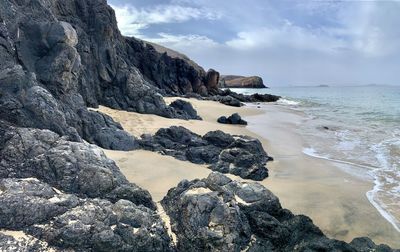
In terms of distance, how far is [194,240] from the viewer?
5594 millimetres

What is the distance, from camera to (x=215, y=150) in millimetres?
12562

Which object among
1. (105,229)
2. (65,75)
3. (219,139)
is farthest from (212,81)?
(105,229)

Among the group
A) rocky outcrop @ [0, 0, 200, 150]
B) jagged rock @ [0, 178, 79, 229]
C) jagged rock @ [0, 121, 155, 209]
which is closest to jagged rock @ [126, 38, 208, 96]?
rocky outcrop @ [0, 0, 200, 150]

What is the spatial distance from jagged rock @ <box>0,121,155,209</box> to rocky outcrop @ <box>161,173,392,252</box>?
0.87m

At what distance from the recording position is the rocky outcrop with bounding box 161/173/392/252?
222 inches

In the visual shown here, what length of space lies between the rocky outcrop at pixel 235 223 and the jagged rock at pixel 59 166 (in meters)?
0.87

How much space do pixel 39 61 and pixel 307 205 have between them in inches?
353

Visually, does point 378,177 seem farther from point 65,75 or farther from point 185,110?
point 185,110

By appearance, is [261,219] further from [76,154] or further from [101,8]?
[101,8]

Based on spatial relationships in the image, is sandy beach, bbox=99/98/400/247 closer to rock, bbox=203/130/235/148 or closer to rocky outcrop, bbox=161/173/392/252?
rocky outcrop, bbox=161/173/392/252

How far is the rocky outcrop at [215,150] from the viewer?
11.3 m

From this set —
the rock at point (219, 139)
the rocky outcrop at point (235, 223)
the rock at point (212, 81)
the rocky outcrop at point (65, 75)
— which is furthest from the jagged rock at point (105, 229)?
the rock at point (212, 81)

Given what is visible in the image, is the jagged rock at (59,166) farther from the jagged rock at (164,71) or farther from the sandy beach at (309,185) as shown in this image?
the jagged rock at (164,71)

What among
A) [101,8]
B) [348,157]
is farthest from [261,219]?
[101,8]
